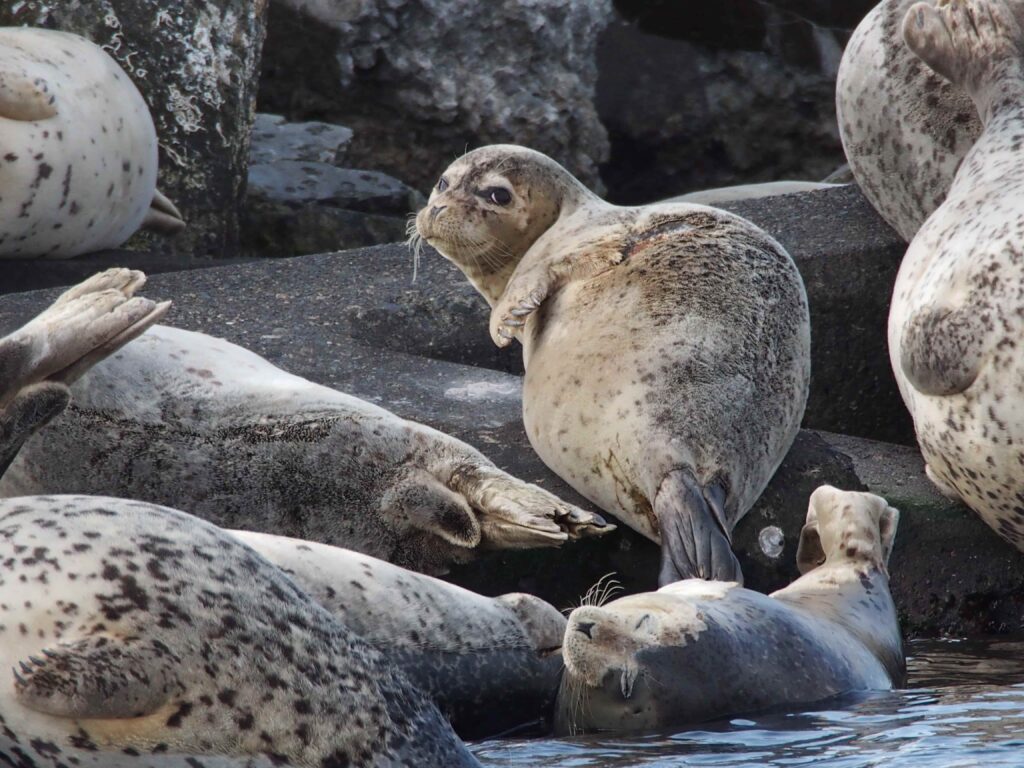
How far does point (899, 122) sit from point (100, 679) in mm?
4269

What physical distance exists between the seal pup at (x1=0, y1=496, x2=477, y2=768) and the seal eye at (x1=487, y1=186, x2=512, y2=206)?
284cm

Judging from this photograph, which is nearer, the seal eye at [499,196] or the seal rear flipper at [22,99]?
the seal eye at [499,196]

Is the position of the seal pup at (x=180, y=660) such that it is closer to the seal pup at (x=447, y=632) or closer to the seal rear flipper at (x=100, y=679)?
the seal rear flipper at (x=100, y=679)

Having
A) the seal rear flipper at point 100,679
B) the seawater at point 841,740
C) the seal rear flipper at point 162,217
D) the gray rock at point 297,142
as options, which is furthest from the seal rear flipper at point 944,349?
the gray rock at point 297,142

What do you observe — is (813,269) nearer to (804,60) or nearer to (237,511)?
(237,511)

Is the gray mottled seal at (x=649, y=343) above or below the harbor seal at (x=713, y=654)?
above

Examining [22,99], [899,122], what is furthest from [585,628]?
[22,99]

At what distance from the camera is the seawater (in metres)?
2.88

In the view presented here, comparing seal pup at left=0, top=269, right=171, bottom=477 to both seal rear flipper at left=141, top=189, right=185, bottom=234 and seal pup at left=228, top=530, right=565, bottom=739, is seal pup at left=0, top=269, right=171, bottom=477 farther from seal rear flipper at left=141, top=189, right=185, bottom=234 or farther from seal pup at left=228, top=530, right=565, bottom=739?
seal rear flipper at left=141, top=189, right=185, bottom=234

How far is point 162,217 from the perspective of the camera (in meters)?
7.14

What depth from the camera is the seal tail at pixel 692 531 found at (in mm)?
3957

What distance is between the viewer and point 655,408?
4371 mm

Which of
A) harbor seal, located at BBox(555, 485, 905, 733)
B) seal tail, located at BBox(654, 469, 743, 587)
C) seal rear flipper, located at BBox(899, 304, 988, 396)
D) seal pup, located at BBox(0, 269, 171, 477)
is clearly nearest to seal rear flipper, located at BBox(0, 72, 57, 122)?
seal pup, located at BBox(0, 269, 171, 477)

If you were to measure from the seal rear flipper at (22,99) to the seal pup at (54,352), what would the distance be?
2.53 metres
